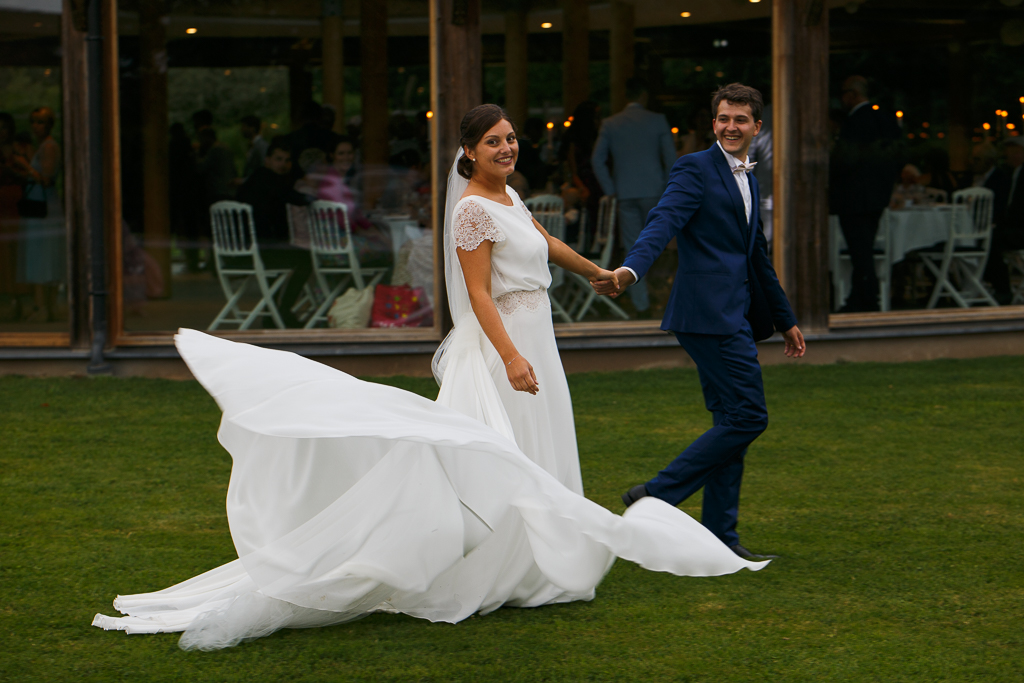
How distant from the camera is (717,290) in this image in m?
4.53

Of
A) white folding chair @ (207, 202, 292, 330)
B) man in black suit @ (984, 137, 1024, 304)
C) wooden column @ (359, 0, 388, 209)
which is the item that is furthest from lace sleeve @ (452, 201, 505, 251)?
man in black suit @ (984, 137, 1024, 304)

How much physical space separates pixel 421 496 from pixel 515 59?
254 inches

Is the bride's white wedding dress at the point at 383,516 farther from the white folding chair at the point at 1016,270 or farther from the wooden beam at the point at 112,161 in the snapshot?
the white folding chair at the point at 1016,270

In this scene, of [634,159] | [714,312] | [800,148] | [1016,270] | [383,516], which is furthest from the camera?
[1016,270]

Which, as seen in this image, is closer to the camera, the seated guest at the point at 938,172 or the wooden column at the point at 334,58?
the wooden column at the point at 334,58

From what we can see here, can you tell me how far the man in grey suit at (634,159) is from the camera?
392 inches

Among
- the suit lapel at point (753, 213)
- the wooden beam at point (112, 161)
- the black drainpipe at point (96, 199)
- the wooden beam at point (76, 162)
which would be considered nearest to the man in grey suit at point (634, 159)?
the wooden beam at point (112, 161)

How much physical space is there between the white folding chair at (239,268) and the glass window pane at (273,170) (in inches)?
0.5

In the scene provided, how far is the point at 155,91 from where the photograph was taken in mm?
9742

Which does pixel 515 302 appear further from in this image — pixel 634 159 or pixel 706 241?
pixel 634 159

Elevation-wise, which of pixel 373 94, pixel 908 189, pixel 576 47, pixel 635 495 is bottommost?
pixel 635 495

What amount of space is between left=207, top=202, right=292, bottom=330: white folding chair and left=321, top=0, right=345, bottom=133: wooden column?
1.20 metres

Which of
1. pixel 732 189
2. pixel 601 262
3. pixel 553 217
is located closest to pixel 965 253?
pixel 601 262

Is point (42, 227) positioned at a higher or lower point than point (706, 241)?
higher
